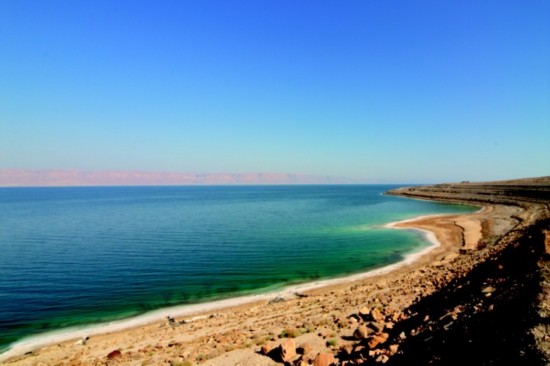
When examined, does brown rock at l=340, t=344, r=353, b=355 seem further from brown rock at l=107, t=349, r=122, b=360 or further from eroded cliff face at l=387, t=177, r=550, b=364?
brown rock at l=107, t=349, r=122, b=360

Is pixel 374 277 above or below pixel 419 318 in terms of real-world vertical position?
below

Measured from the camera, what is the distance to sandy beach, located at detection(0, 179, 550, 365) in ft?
37.8

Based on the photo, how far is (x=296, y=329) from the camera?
50.8ft

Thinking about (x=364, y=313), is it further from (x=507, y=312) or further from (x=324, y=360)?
(x=507, y=312)

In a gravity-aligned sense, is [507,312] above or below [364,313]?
above

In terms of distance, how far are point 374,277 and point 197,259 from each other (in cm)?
1922

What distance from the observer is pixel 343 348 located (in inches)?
489

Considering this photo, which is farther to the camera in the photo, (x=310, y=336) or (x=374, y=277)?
(x=374, y=277)

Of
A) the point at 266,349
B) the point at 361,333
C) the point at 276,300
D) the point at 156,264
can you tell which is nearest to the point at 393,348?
the point at 361,333

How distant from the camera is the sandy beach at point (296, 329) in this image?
454 inches

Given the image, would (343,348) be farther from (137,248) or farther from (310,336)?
(137,248)

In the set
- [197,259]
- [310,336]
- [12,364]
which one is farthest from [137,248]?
[310,336]

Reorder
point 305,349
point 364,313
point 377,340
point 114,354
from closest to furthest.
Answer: point 377,340 < point 305,349 < point 114,354 < point 364,313

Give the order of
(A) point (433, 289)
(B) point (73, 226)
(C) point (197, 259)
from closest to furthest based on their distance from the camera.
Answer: (A) point (433, 289), (C) point (197, 259), (B) point (73, 226)
